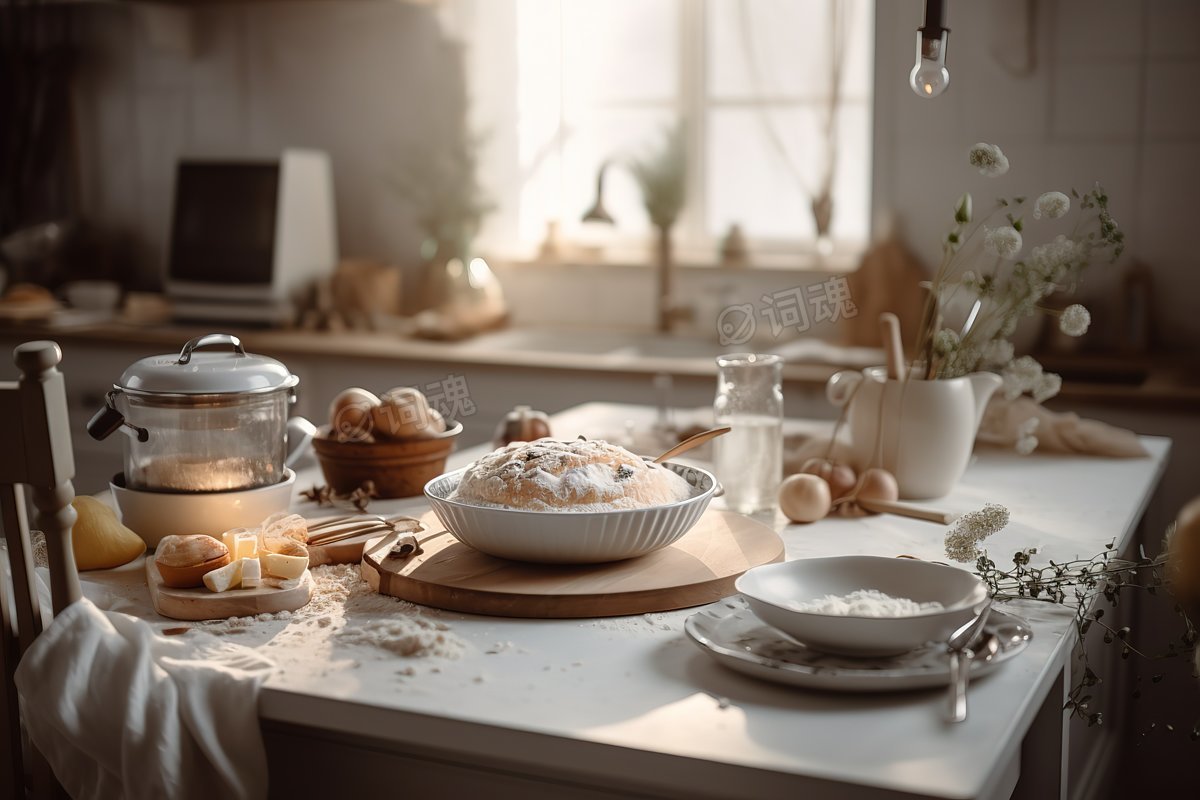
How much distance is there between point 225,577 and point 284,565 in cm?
6

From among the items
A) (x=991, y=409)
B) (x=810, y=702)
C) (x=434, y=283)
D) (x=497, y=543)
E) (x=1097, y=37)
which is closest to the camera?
(x=810, y=702)

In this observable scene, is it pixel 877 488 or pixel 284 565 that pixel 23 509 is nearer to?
pixel 284 565

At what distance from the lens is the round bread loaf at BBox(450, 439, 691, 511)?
45.3 inches

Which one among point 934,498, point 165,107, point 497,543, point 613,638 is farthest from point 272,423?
point 165,107

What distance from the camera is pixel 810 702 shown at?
92cm

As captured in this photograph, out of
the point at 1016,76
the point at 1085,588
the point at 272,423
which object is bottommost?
the point at 1085,588

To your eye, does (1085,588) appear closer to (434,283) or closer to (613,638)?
(613,638)

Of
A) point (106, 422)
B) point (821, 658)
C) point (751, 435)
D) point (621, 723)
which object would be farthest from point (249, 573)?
point (751, 435)

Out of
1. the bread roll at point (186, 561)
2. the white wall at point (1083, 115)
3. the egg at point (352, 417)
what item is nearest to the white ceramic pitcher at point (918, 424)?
the egg at point (352, 417)

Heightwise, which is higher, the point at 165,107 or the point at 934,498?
the point at 165,107

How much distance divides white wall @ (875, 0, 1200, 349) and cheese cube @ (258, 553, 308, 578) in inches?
91.5

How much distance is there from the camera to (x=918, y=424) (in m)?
1.55

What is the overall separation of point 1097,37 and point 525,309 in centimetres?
177

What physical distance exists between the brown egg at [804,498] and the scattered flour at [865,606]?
1.36ft
